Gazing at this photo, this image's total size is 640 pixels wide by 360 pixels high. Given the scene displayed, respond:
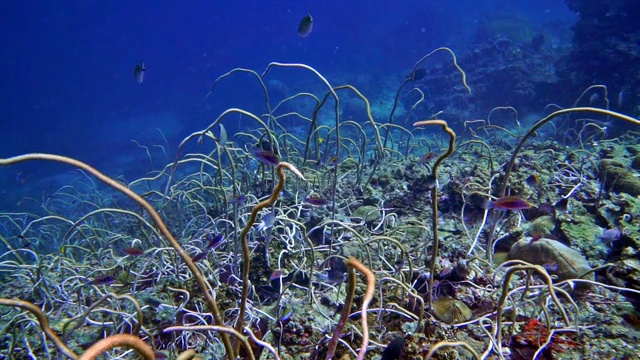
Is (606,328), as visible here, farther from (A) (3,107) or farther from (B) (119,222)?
(A) (3,107)

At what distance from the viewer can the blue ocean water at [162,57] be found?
1035 inches

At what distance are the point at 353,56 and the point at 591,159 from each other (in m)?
35.5

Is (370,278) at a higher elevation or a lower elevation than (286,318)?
higher

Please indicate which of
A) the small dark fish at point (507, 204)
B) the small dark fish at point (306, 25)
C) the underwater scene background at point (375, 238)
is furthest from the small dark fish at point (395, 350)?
the small dark fish at point (306, 25)

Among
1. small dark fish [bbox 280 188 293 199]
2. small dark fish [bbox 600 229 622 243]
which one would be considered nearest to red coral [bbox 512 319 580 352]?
small dark fish [bbox 600 229 622 243]

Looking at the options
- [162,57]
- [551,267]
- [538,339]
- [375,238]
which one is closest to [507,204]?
[551,267]

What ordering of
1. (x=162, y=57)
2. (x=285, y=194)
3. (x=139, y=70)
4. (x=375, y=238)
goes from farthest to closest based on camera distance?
(x=162, y=57) < (x=139, y=70) < (x=285, y=194) < (x=375, y=238)

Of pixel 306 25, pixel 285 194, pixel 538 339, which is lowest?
pixel 538 339

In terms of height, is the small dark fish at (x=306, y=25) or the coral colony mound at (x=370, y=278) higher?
the small dark fish at (x=306, y=25)

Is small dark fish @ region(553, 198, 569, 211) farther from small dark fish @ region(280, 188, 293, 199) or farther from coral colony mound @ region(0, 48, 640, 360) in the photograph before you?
small dark fish @ region(280, 188, 293, 199)

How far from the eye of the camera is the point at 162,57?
250 feet

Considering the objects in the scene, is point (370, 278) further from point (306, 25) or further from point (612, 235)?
point (306, 25)

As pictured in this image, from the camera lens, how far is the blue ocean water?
2630cm

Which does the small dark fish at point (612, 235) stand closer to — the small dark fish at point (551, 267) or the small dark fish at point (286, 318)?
the small dark fish at point (551, 267)
